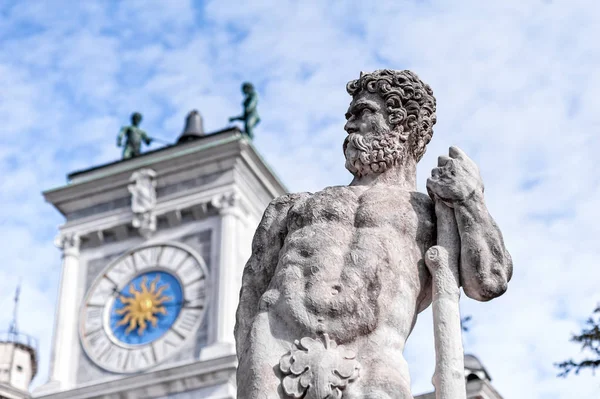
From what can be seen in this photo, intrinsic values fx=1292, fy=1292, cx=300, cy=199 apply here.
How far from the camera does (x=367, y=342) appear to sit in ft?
17.3

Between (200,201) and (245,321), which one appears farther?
(200,201)

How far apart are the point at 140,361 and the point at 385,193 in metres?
20.8

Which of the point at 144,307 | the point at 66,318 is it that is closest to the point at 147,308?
the point at 144,307

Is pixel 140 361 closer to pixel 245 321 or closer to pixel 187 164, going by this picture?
pixel 187 164

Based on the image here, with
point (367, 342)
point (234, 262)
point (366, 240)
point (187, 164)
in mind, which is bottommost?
point (367, 342)

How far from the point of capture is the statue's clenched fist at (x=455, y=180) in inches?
220

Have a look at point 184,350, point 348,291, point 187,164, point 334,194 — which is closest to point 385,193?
point 334,194

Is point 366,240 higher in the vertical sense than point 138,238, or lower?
lower

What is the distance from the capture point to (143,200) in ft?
90.5

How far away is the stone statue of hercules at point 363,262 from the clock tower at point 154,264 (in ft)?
63.0

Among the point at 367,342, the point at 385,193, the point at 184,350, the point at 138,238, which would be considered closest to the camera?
the point at 367,342

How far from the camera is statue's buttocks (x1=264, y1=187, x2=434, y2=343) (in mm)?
5312

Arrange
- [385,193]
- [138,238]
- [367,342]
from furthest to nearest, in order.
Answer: [138,238], [385,193], [367,342]

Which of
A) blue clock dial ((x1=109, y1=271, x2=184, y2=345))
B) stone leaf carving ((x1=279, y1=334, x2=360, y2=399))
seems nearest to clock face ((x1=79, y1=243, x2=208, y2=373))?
blue clock dial ((x1=109, y1=271, x2=184, y2=345))
